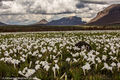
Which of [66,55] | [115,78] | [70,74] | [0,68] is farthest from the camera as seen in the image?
[66,55]

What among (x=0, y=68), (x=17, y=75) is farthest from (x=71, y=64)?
(x=0, y=68)

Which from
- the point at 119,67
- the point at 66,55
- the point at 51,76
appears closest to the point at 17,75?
the point at 51,76

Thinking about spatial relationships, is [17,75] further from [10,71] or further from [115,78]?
[115,78]

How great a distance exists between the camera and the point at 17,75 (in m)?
6.29

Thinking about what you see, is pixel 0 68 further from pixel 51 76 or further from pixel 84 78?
pixel 84 78

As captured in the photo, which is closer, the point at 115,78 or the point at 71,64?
the point at 115,78

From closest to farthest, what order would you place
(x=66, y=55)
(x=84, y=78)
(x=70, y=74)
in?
(x=84, y=78) < (x=70, y=74) < (x=66, y=55)

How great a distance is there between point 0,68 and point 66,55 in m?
4.02

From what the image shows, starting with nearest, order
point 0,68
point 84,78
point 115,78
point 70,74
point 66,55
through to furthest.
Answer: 1. point 115,78
2. point 84,78
3. point 70,74
4. point 0,68
5. point 66,55

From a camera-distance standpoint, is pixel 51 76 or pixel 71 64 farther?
pixel 71 64

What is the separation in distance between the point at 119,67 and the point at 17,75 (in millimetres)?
3649

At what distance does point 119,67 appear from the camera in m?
6.42

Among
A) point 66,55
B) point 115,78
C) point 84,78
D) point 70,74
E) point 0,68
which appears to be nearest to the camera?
point 115,78

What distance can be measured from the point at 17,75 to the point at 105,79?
3.00 metres
